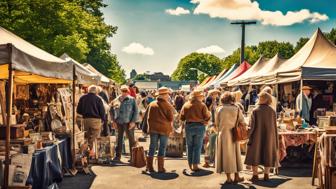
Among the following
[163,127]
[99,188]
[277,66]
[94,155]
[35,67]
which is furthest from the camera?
[277,66]

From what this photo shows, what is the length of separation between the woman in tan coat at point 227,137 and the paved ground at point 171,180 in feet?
1.10

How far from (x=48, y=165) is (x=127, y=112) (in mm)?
3805

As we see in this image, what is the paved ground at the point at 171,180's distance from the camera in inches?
323

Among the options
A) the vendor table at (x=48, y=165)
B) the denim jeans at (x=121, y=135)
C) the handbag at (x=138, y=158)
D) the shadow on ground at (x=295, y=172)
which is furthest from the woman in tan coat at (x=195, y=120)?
the vendor table at (x=48, y=165)

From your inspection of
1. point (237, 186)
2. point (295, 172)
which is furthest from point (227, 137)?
point (295, 172)

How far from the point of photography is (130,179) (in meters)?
8.89

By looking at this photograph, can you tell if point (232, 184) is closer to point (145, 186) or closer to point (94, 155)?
point (145, 186)

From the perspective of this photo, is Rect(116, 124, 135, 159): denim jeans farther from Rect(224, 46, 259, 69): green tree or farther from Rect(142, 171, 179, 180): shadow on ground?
Rect(224, 46, 259, 69): green tree

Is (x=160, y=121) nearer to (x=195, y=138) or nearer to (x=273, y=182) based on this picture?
(x=195, y=138)

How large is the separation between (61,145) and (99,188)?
4.19 feet

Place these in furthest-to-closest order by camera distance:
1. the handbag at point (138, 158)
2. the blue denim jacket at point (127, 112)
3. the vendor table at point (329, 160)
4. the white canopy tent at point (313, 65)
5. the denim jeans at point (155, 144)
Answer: the white canopy tent at point (313, 65) → the blue denim jacket at point (127, 112) → the handbag at point (138, 158) → the denim jeans at point (155, 144) → the vendor table at point (329, 160)

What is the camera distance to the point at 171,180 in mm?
8812

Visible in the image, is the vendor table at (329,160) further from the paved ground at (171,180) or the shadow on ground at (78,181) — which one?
the shadow on ground at (78,181)

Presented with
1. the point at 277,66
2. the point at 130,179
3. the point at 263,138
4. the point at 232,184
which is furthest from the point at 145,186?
the point at 277,66
